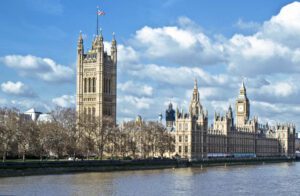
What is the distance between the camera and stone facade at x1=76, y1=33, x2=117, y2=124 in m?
173

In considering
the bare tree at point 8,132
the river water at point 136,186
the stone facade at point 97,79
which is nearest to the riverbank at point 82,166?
the river water at point 136,186

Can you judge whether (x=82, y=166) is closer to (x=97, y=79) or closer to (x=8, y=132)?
(x=8, y=132)

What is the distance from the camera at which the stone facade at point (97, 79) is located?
569ft

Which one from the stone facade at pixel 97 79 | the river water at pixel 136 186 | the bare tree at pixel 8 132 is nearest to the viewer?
the river water at pixel 136 186

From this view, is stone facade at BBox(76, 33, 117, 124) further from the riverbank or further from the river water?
the river water

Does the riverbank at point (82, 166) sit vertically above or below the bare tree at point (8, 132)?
below

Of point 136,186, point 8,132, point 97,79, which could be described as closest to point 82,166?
point 8,132

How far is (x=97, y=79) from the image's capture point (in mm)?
174750

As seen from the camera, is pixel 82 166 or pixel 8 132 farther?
pixel 82 166

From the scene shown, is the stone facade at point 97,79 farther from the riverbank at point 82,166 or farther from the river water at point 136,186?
the river water at point 136,186

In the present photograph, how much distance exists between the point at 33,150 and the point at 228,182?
33.4m

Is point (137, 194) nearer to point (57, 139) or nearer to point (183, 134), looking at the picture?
point (57, 139)

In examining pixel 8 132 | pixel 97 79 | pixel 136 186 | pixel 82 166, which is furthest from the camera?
pixel 97 79

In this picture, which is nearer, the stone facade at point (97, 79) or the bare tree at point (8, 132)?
the bare tree at point (8, 132)
